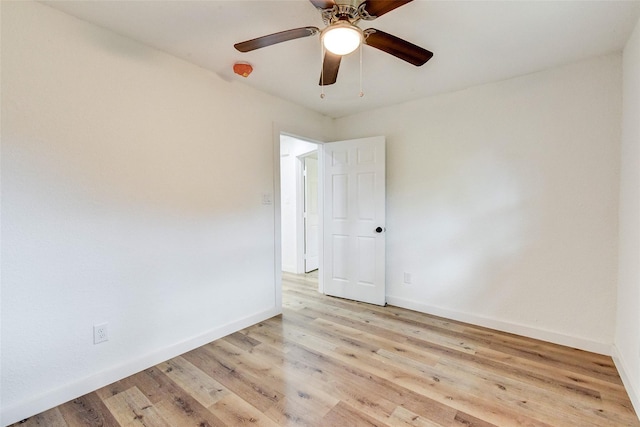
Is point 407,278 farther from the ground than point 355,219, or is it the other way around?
point 355,219

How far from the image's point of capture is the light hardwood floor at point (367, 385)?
64.1 inches

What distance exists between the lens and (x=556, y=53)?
2.18 metres

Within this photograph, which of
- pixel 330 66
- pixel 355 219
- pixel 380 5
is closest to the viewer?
pixel 380 5

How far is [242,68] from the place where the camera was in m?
2.35

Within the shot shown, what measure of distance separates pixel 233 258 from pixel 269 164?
991 millimetres

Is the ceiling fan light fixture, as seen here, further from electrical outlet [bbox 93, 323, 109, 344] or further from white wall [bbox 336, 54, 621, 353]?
electrical outlet [bbox 93, 323, 109, 344]

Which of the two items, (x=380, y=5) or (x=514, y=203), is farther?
(x=514, y=203)

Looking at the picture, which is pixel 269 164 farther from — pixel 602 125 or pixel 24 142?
pixel 602 125

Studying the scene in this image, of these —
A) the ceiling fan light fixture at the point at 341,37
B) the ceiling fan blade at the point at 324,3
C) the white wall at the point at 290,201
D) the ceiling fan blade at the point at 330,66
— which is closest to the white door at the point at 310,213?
the white wall at the point at 290,201

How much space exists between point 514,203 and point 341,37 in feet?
7.02

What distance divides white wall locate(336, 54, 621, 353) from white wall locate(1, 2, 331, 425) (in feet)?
5.82

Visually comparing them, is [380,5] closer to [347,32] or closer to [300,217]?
[347,32]

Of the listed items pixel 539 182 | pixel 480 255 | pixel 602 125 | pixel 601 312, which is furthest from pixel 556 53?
pixel 601 312

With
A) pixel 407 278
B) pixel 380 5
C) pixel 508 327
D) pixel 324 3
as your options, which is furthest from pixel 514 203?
pixel 324 3
